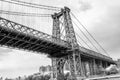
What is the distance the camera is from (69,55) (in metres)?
46.5

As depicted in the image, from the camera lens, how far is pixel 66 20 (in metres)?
50.4

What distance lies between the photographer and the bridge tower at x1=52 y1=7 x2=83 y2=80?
44906 millimetres

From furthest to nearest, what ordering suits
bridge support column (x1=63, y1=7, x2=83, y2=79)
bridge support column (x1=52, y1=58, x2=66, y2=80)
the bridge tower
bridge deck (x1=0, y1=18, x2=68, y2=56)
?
1. bridge support column (x1=52, y1=58, x2=66, y2=80)
2. the bridge tower
3. bridge support column (x1=63, y1=7, x2=83, y2=79)
4. bridge deck (x1=0, y1=18, x2=68, y2=56)

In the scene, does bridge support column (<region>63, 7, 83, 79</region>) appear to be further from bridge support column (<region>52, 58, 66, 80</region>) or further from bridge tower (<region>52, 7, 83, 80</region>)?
bridge support column (<region>52, 58, 66, 80</region>)

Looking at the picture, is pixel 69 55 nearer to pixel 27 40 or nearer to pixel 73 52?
pixel 73 52

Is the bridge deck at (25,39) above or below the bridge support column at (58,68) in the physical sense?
above

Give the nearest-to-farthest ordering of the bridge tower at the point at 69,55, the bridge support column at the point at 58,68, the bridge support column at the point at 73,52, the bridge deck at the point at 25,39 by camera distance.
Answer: the bridge deck at the point at 25,39 < the bridge support column at the point at 73,52 < the bridge tower at the point at 69,55 < the bridge support column at the point at 58,68

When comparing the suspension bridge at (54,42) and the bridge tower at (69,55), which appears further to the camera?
the bridge tower at (69,55)

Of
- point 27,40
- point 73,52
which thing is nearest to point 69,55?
point 73,52

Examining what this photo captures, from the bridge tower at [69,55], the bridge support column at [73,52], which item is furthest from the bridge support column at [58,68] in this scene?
the bridge support column at [73,52]

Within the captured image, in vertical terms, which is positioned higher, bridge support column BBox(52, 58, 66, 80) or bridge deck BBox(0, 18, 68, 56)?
bridge deck BBox(0, 18, 68, 56)

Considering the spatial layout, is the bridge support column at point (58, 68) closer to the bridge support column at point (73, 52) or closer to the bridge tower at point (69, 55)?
the bridge tower at point (69, 55)

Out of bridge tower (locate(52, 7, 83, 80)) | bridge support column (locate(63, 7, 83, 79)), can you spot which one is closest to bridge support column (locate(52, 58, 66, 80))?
bridge tower (locate(52, 7, 83, 80))

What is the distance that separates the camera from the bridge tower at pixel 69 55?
4491 centimetres
